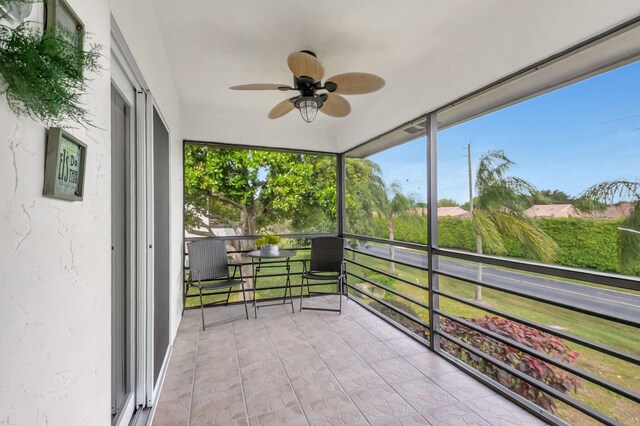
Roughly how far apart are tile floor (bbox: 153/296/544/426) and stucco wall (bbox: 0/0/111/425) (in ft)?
3.59

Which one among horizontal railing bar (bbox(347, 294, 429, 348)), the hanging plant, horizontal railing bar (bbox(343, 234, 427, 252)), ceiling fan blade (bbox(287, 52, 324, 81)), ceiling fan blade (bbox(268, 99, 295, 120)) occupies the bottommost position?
horizontal railing bar (bbox(347, 294, 429, 348))

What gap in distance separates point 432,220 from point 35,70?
2.68m

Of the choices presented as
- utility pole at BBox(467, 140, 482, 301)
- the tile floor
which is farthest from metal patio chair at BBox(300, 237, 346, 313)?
utility pole at BBox(467, 140, 482, 301)

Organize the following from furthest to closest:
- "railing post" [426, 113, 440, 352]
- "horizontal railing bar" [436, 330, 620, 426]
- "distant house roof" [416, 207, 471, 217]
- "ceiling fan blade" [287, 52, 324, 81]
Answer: "railing post" [426, 113, 440, 352] < "distant house roof" [416, 207, 471, 217] < "ceiling fan blade" [287, 52, 324, 81] < "horizontal railing bar" [436, 330, 620, 426]

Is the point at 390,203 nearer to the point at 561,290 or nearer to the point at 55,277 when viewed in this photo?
the point at 561,290

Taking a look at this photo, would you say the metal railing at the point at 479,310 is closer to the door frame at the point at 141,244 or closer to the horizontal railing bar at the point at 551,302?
the horizontal railing bar at the point at 551,302

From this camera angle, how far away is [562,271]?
1.74m

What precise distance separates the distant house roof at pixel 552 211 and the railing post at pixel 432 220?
0.76 m

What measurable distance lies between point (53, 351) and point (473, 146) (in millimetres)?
2710

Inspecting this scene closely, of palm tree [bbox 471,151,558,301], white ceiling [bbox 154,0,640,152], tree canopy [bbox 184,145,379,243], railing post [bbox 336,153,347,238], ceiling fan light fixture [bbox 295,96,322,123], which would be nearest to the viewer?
white ceiling [bbox 154,0,640,152]

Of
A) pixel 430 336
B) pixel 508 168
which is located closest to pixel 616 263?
pixel 508 168

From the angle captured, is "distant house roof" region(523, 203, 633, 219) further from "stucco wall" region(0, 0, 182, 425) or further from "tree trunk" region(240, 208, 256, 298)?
"tree trunk" region(240, 208, 256, 298)

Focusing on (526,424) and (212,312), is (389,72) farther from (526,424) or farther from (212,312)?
(212,312)

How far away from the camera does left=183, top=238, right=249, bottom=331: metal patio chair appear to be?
3355mm
